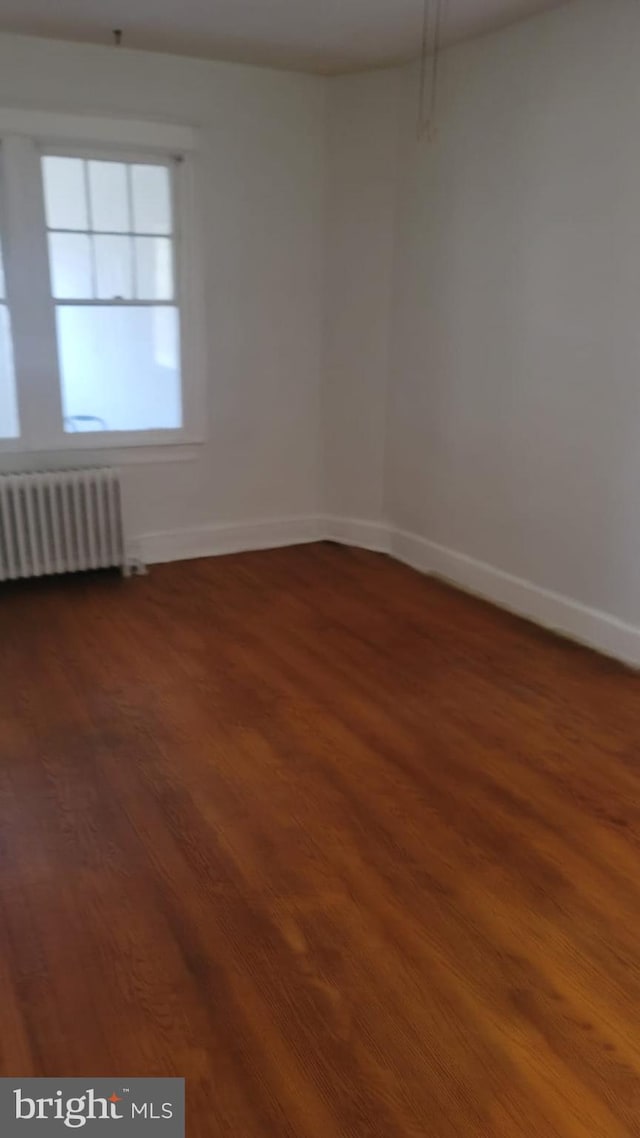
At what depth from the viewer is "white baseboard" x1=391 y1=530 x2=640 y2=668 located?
369cm

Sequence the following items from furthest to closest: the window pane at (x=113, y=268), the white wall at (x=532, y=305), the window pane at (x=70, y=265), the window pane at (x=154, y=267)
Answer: the window pane at (x=154, y=267)
the window pane at (x=113, y=268)
the window pane at (x=70, y=265)
the white wall at (x=532, y=305)

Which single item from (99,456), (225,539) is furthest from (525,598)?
(99,456)

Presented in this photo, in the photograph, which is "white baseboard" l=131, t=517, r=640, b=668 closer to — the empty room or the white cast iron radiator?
the empty room

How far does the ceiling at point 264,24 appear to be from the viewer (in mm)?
3500

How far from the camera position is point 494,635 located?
3934mm

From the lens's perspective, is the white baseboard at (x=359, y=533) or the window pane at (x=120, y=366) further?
the white baseboard at (x=359, y=533)

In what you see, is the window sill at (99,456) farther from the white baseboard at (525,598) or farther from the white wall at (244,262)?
the white baseboard at (525,598)

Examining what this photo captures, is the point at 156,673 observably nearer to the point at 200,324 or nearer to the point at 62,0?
the point at 200,324

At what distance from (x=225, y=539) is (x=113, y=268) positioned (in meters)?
1.64

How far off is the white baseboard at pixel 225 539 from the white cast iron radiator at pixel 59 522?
296mm

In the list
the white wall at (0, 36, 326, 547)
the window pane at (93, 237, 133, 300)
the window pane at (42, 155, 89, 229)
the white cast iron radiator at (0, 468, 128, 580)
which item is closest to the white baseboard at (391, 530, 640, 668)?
the white wall at (0, 36, 326, 547)

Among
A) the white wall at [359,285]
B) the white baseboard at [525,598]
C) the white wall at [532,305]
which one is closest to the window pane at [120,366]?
the white wall at [359,285]

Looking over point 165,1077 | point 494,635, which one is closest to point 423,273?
point 494,635

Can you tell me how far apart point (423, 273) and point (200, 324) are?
1.26 meters
